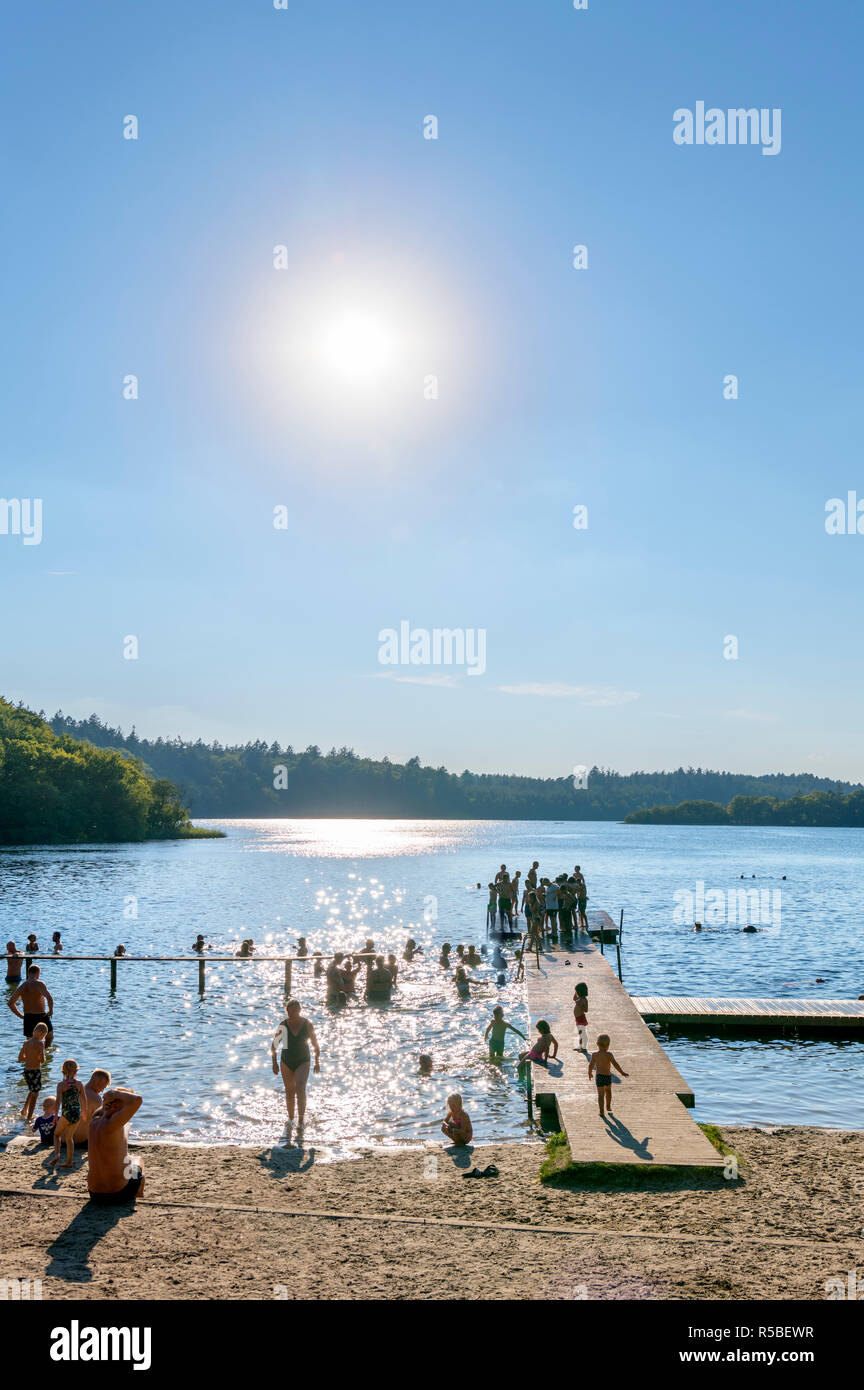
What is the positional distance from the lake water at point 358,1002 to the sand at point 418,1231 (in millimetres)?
2637

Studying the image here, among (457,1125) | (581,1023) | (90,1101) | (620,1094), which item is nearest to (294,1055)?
(457,1125)

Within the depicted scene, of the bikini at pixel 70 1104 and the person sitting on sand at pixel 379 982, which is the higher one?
the bikini at pixel 70 1104

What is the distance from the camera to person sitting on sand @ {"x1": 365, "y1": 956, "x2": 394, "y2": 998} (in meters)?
29.1

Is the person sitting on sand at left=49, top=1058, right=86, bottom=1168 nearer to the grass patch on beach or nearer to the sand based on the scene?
the sand

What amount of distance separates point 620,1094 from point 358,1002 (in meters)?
14.8

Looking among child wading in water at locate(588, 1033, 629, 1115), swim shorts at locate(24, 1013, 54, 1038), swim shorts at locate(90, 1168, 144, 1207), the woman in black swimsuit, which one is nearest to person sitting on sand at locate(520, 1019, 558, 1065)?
child wading in water at locate(588, 1033, 629, 1115)

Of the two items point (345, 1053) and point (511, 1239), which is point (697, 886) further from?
point (511, 1239)

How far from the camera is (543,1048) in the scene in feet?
61.5

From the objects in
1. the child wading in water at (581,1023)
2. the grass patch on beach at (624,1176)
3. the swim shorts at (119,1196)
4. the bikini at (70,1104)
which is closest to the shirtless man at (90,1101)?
the bikini at (70,1104)

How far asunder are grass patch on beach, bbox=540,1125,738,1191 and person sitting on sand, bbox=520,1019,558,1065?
598 cm

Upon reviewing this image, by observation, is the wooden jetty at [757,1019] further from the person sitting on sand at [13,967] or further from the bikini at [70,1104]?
the person sitting on sand at [13,967]

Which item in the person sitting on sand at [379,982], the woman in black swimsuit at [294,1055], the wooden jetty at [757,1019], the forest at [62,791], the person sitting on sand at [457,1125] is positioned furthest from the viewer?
the forest at [62,791]

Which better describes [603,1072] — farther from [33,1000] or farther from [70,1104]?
[33,1000]

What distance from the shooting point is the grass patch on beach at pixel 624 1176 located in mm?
11875
